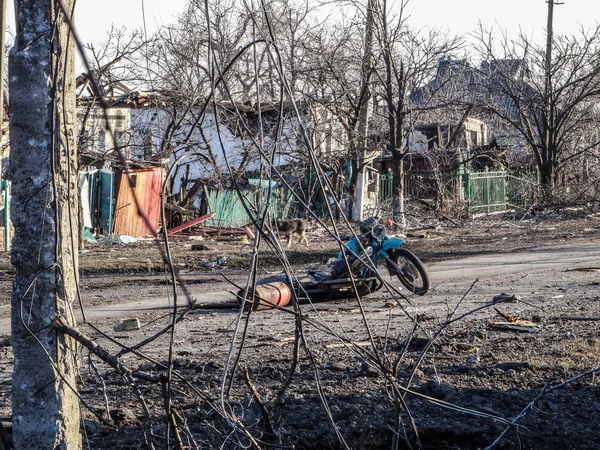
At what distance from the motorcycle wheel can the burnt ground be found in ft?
0.84

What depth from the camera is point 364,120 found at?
2503 cm

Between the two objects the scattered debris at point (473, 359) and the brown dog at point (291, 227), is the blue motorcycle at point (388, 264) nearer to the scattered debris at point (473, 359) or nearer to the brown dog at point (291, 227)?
the scattered debris at point (473, 359)

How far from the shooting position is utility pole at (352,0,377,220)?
23.3 meters

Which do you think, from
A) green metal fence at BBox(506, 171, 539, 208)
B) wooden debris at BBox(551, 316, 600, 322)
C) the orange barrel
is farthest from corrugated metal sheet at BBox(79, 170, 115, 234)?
green metal fence at BBox(506, 171, 539, 208)

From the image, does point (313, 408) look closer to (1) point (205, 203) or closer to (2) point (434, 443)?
(2) point (434, 443)

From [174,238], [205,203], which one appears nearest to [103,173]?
[174,238]

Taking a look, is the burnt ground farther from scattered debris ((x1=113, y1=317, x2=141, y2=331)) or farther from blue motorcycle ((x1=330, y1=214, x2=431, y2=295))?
blue motorcycle ((x1=330, y1=214, x2=431, y2=295))

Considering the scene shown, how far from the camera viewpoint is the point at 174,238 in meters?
20.0

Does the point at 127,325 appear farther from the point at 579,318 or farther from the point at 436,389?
the point at 579,318

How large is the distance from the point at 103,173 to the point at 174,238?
2688 mm

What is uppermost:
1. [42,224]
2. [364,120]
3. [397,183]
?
[364,120]

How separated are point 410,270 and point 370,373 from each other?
483cm

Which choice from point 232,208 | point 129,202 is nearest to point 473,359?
point 129,202

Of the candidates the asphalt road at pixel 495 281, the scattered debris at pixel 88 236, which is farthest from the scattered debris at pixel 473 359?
the scattered debris at pixel 88 236
